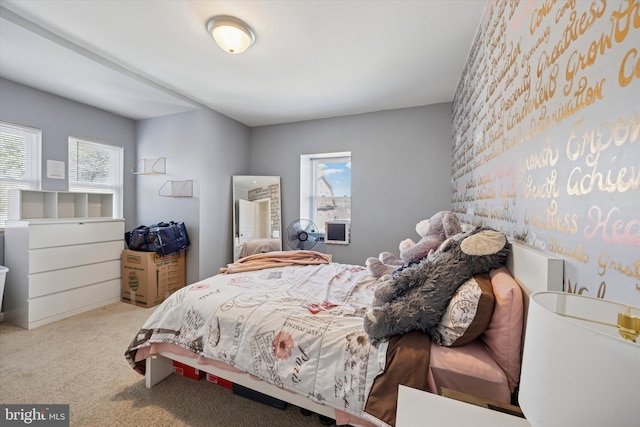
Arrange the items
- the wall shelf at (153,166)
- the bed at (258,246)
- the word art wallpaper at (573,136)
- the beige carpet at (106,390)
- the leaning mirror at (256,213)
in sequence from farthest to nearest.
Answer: the leaning mirror at (256,213) → the bed at (258,246) → the wall shelf at (153,166) → the beige carpet at (106,390) → the word art wallpaper at (573,136)

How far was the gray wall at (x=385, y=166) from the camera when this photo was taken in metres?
3.11

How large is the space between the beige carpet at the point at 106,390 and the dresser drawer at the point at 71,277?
0.42 metres

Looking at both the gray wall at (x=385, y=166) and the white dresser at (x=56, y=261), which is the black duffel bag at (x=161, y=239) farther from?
the gray wall at (x=385, y=166)

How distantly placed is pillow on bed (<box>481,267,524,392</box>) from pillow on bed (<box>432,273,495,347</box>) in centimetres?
3

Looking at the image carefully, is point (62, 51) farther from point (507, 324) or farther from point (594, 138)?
point (507, 324)

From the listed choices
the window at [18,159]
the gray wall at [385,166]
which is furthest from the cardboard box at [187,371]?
the window at [18,159]

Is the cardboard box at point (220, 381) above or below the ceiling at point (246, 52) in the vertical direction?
below

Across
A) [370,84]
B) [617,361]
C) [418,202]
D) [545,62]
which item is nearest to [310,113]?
[370,84]

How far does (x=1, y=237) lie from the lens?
2.59 meters

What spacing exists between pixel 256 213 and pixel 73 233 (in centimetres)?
207

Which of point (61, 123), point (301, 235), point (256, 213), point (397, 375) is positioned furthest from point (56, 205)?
point (397, 375)

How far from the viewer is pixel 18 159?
8.79 ft

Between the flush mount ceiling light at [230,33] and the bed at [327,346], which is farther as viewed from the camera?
the flush mount ceiling light at [230,33]

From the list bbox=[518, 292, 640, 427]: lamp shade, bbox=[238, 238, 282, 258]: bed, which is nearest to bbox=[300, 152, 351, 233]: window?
bbox=[238, 238, 282, 258]: bed
